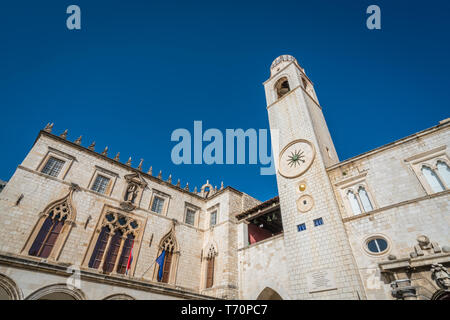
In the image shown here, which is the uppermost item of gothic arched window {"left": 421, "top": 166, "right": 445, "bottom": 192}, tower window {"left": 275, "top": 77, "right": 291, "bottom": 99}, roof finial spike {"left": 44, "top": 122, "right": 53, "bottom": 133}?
tower window {"left": 275, "top": 77, "right": 291, "bottom": 99}

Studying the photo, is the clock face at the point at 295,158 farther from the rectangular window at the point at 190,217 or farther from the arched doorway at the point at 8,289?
the arched doorway at the point at 8,289

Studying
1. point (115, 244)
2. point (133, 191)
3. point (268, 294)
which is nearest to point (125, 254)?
point (115, 244)

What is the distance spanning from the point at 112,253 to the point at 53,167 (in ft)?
23.9

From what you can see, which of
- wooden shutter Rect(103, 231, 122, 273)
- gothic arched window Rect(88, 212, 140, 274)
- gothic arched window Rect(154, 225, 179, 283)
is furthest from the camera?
gothic arched window Rect(154, 225, 179, 283)

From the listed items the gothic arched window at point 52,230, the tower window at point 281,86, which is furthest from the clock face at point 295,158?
the gothic arched window at point 52,230

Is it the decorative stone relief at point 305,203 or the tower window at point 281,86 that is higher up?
the tower window at point 281,86

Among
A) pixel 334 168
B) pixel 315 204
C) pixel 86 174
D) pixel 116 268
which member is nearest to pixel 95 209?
pixel 86 174

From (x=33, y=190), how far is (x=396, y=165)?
69.3 feet

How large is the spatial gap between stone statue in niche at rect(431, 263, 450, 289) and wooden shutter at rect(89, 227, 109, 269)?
1779 cm

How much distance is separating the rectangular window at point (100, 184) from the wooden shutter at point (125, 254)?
13.5ft

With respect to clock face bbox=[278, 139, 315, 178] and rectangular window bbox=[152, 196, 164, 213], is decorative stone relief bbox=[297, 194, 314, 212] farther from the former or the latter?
rectangular window bbox=[152, 196, 164, 213]

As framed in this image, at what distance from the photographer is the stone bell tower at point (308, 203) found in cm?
1124

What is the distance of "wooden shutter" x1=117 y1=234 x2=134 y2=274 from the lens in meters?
16.3

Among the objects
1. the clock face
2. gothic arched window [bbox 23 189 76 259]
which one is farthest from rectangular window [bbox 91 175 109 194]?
the clock face
